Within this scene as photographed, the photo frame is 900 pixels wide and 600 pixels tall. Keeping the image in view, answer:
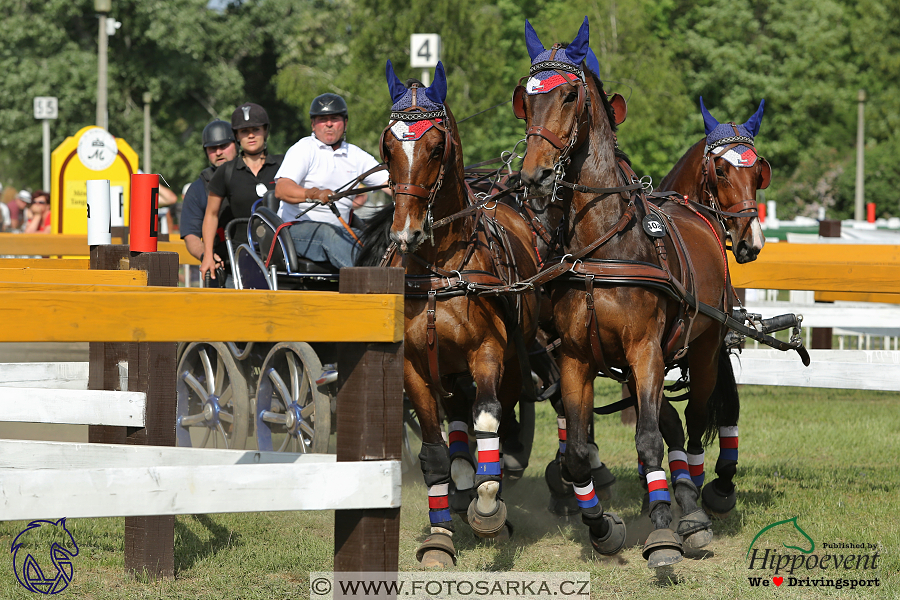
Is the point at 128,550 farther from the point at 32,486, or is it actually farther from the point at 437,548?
the point at 32,486

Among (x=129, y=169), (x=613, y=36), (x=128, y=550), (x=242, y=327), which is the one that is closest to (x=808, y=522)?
(x=128, y=550)

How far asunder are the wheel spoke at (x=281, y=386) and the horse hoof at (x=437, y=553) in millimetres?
2406

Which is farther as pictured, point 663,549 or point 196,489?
point 663,549

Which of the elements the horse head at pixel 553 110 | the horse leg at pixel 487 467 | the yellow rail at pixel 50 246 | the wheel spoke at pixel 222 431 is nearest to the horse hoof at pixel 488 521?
the horse leg at pixel 487 467

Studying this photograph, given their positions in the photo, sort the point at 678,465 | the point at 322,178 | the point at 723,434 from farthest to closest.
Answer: the point at 322,178
the point at 723,434
the point at 678,465

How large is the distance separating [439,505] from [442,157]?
174cm

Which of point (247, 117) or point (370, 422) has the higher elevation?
point (247, 117)

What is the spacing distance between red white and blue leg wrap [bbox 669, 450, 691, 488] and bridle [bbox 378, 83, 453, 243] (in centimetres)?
181

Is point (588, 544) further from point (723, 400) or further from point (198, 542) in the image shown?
point (198, 542)

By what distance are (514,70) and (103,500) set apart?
25.1 meters

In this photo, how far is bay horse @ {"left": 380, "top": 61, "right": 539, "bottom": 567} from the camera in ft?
16.3

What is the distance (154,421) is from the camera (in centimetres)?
501

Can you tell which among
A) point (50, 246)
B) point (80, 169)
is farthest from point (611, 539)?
point (80, 169)

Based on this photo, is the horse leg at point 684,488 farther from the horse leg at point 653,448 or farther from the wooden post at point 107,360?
the wooden post at point 107,360
